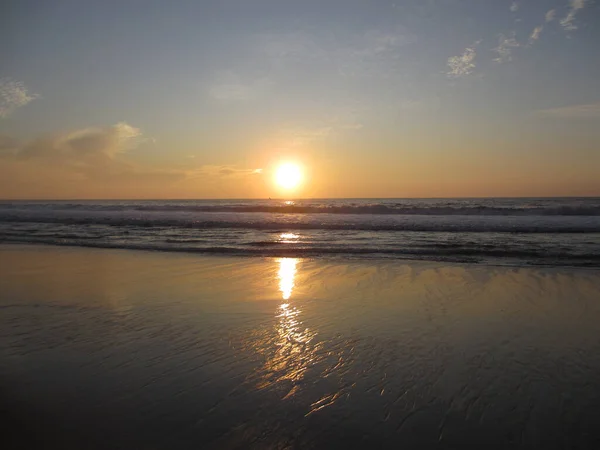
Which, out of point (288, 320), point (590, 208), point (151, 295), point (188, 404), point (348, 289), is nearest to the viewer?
point (188, 404)

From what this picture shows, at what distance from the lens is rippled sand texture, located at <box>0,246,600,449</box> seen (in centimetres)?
283

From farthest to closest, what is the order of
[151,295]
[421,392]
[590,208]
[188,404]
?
[590,208] < [151,295] < [421,392] < [188,404]

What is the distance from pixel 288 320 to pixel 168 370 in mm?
2008

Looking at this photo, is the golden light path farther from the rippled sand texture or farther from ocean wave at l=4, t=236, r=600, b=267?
ocean wave at l=4, t=236, r=600, b=267

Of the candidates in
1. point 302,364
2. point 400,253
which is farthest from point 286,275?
point 302,364

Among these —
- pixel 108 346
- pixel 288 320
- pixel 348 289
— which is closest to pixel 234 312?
pixel 288 320

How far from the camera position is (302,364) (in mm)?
3951

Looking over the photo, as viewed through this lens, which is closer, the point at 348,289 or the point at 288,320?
the point at 288,320

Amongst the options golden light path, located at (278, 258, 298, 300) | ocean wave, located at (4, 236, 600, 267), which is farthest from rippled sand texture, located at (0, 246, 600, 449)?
ocean wave, located at (4, 236, 600, 267)

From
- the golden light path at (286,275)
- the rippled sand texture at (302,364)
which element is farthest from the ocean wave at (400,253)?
the rippled sand texture at (302,364)

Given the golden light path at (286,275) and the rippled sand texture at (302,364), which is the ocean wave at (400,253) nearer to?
the golden light path at (286,275)

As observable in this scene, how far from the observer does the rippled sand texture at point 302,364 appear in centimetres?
283

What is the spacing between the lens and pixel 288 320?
5477 mm

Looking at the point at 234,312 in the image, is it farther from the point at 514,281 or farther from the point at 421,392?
the point at 514,281
